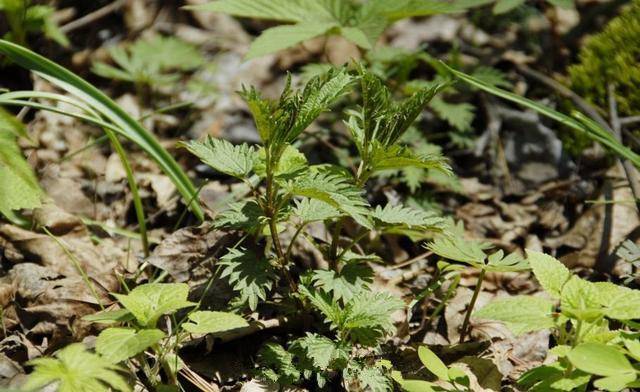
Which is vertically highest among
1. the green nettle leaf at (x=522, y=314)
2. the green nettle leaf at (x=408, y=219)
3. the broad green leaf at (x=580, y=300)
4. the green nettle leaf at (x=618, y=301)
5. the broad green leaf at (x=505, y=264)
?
the green nettle leaf at (x=408, y=219)

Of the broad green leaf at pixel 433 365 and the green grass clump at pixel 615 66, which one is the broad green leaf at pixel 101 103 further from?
the green grass clump at pixel 615 66

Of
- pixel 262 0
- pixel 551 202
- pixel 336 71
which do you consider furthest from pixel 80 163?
pixel 551 202

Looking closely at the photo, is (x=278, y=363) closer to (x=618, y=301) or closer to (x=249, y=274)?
(x=249, y=274)

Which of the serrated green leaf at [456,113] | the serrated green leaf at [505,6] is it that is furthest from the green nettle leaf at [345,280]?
the serrated green leaf at [505,6]

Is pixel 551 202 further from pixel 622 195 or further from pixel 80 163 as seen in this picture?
pixel 80 163

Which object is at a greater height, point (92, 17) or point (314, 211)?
point (92, 17)

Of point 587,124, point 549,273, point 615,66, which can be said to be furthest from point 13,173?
point 615,66

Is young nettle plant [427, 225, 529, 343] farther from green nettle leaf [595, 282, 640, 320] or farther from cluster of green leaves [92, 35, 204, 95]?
cluster of green leaves [92, 35, 204, 95]
